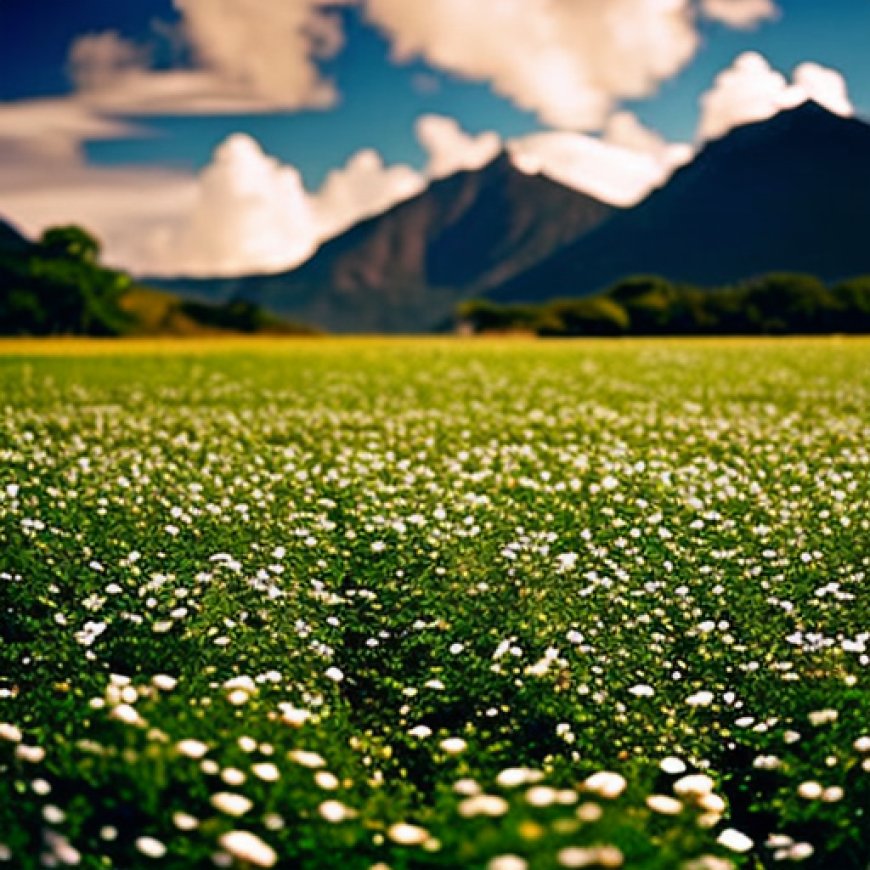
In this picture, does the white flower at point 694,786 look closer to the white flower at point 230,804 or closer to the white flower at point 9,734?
the white flower at point 230,804

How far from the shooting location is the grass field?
223 inches

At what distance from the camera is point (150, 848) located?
529 centimetres

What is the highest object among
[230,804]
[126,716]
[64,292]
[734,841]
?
[64,292]

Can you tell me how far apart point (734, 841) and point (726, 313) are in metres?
102

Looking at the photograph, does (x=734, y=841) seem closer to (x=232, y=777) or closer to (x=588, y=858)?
(x=588, y=858)

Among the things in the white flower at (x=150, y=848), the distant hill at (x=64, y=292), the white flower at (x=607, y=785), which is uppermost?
the distant hill at (x=64, y=292)

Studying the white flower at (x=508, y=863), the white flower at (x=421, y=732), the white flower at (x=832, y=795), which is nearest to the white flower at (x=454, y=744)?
the white flower at (x=421, y=732)

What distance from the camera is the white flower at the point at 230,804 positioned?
554cm

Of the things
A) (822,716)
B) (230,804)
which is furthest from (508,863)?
(822,716)

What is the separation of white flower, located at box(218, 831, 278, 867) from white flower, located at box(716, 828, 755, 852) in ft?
9.14

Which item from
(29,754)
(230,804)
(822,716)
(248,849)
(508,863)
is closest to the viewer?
(508,863)

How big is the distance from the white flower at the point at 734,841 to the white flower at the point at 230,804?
2.85 metres

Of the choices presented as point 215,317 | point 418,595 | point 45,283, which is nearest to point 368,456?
point 418,595

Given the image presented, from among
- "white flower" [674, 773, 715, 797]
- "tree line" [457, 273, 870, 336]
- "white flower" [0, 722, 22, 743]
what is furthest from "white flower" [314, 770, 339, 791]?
"tree line" [457, 273, 870, 336]
